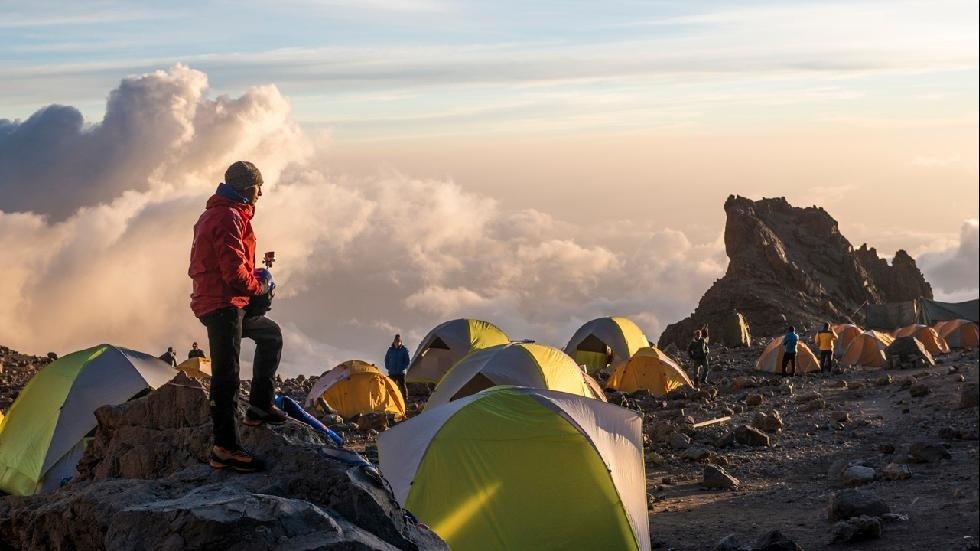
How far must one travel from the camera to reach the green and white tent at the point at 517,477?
12758mm

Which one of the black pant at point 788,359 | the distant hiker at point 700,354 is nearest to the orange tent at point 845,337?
the black pant at point 788,359

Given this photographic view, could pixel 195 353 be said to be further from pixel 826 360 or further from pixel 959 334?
pixel 959 334

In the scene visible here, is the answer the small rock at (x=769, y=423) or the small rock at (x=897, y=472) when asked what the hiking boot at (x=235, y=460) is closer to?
the small rock at (x=897, y=472)

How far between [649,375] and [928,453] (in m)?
12.7

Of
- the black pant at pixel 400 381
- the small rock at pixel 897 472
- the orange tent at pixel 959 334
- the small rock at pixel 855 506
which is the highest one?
the orange tent at pixel 959 334

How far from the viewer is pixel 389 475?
1348 centimetres

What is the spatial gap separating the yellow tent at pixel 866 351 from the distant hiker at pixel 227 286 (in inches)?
1292

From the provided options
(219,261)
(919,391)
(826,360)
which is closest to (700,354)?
(826,360)

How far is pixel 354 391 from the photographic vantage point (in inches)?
1040

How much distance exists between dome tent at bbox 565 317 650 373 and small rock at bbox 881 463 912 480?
19.0 meters

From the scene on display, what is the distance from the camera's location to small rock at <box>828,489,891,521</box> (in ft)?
48.6

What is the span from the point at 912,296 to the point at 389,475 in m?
65.7

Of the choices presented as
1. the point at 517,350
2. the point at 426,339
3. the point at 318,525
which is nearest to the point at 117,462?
the point at 318,525

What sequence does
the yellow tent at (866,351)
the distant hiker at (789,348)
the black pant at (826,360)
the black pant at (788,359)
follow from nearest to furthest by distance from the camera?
1. the distant hiker at (789,348)
2. the black pant at (788,359)
3. the black pant at (826,360)
4. the yellow tent at (866,351)
